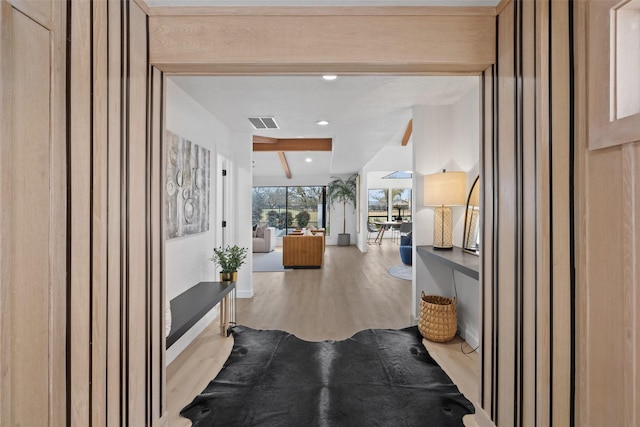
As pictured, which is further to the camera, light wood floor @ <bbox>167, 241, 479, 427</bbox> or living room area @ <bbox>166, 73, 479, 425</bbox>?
living room area @ <bbox>166, 73, 479, 425</bbox>

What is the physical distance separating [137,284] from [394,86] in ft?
8.09

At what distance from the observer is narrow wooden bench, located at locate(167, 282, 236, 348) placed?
7.05 feet

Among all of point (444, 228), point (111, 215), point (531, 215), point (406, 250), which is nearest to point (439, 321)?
point (444, 228)

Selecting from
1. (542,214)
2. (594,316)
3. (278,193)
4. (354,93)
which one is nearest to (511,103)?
(542,214)

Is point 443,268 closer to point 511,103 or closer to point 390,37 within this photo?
point 511,103

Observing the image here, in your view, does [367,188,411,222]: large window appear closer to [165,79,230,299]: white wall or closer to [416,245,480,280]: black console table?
[165,79,230,299]: white wall

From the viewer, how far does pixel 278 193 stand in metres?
11.6

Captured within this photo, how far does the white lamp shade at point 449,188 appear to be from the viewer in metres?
3.08

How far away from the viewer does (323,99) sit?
3260mm

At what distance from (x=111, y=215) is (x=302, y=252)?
5.47 metres

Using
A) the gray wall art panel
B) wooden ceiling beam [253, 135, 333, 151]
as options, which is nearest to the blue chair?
wooden ceiling beam [253, 135, 333, 151]

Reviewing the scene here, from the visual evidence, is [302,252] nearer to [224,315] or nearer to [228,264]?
[228,264]

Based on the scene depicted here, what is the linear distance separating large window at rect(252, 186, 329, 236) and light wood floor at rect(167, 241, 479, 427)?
14.7 ft

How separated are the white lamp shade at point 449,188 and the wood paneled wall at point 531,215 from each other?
54.3 inches
